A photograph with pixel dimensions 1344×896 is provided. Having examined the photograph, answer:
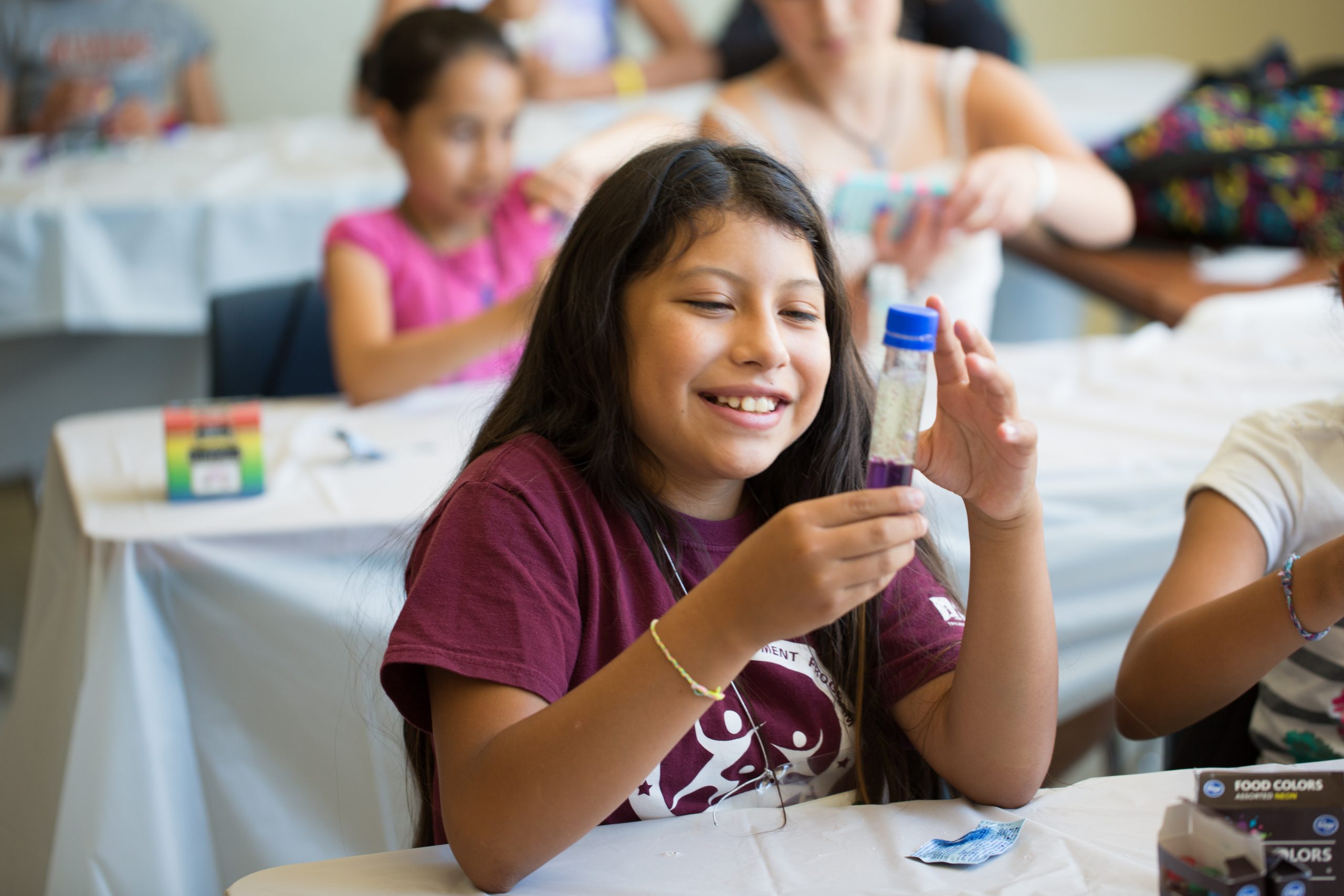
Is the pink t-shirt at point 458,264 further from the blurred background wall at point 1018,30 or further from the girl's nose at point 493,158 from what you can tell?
the blurred background wall at point 1018,30

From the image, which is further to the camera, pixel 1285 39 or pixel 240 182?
pixel 1285 39

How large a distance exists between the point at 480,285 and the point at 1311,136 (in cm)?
184

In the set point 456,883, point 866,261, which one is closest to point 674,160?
point 456,883

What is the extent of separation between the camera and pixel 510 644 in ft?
2.48

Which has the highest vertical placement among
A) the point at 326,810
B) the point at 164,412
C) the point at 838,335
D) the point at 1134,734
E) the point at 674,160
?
the point at 674,160

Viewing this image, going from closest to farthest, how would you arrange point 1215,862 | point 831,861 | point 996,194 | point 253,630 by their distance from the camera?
point 1215,862, point 831,861, point 253,630, point 996,194

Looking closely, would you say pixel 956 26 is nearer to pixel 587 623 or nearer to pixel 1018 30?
pixel 1018 30

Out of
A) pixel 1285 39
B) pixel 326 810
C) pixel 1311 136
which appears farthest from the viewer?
pixel 1285 39

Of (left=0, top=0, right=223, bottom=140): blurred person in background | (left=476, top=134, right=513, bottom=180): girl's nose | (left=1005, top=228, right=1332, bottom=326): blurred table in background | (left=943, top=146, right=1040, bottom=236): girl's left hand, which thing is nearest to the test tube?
(left=943, top=146, right=1040, bottom=236): girl's left hand

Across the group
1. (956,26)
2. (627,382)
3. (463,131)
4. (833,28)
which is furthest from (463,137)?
(956,26)

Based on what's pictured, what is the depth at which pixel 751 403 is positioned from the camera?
2.67ft

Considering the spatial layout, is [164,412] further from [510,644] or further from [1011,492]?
[1011,492]

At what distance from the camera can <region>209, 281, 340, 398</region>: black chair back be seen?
6.30ft

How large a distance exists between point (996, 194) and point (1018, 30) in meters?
3.00
